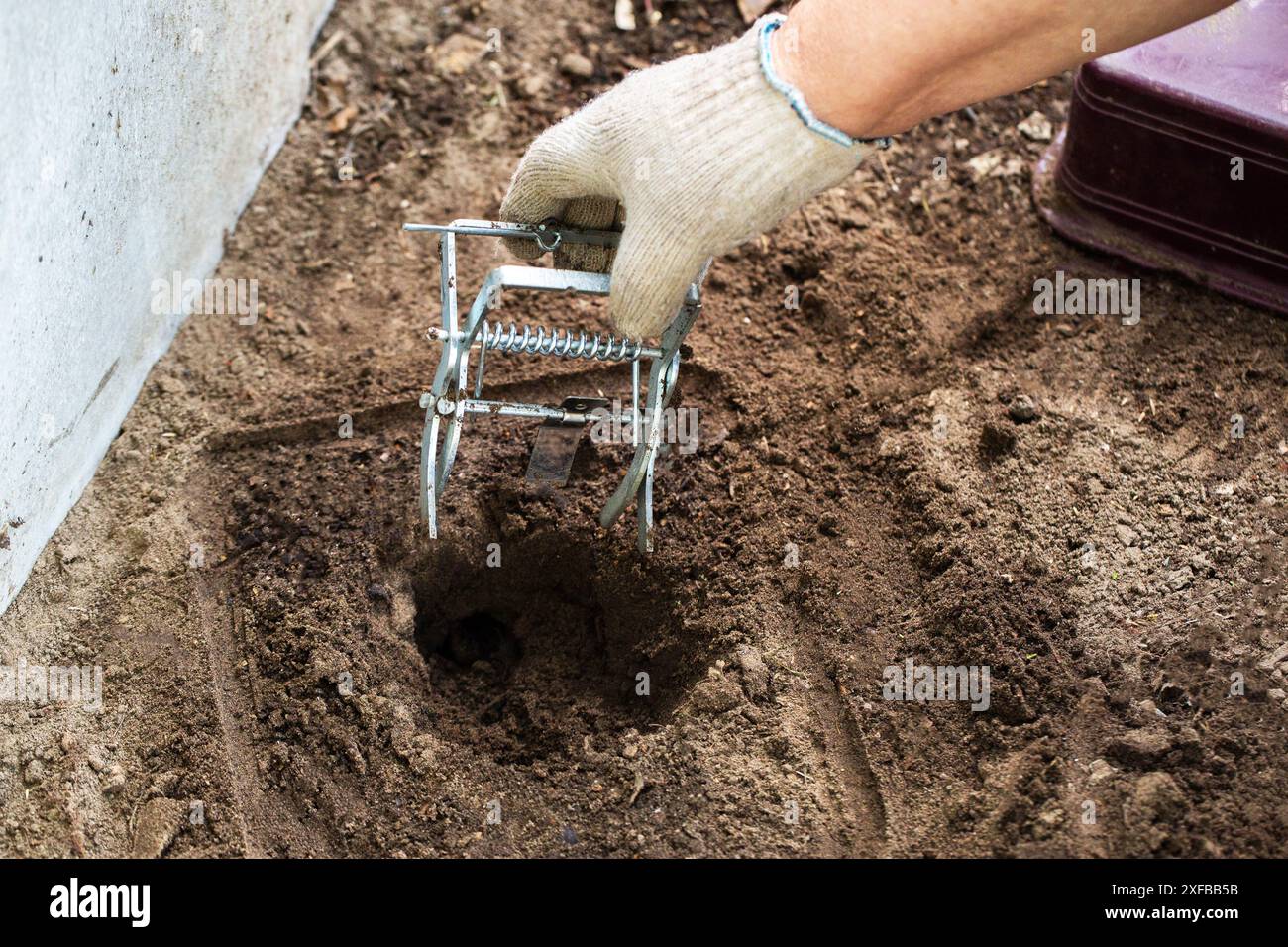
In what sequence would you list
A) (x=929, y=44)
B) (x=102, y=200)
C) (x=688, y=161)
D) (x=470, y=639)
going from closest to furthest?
(x=929, y=44)
(x=688, y=161)
(x=102, y=200)
(x=470, y=639)

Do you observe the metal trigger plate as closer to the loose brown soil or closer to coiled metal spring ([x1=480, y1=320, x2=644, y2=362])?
the loose brown soil

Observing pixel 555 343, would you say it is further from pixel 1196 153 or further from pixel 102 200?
pixel 1196 153

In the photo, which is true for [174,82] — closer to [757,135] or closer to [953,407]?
[757,135]

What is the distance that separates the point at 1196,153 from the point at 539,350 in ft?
5.86

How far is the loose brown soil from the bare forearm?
3.32ft

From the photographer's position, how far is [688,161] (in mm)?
2264

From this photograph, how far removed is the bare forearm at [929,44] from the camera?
2.10 m

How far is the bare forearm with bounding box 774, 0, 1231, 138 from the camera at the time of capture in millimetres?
2096

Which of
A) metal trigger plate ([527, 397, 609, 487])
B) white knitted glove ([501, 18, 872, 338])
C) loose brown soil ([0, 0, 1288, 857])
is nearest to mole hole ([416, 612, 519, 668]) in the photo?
loose brown soil ([0, 0, 1288, 857])

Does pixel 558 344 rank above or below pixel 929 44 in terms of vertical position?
below

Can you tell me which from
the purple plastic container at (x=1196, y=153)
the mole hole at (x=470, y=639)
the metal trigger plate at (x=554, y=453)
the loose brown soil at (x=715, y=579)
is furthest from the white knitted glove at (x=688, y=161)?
the purple plastic container at (x=1196, y=153)

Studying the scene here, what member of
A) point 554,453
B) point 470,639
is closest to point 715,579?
point 554,453

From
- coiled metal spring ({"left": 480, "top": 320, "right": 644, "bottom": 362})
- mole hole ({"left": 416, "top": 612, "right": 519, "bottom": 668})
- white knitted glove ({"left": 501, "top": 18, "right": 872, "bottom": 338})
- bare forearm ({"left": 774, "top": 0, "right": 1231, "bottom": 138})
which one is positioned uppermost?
bare forearm ({"left": 774, "top": 0, "right": 1231, "bottom": 138})

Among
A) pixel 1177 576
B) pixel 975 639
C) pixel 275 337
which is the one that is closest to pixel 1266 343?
pixel 1177 576
